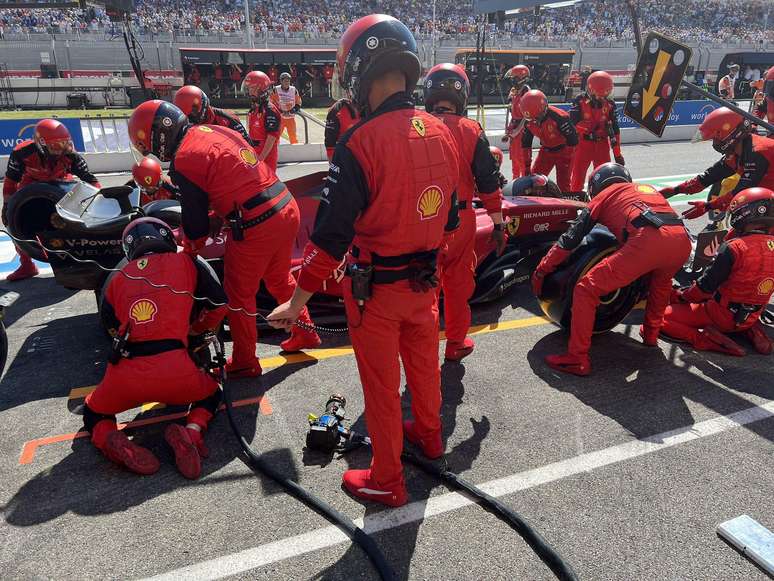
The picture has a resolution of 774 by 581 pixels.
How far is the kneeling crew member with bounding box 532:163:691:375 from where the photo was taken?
3836 mm

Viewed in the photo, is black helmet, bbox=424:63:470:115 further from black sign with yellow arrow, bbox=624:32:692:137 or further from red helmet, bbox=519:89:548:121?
red helmet, bbox=519:89:548:121

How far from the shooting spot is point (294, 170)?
40.9 feet

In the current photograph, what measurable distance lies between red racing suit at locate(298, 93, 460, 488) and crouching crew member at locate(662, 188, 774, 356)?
8.52 feet

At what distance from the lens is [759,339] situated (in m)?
4.31

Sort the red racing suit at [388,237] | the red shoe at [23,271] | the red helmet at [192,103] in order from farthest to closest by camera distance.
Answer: the red shoe at [23,271] < the red helmet at [192,103] < the red racing suit at [388,237]

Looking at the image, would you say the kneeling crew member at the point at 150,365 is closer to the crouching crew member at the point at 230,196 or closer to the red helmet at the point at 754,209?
the crouching crew member at the point at 230,196

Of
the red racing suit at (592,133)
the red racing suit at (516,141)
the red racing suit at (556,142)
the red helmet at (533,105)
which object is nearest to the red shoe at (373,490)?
the red helmet at (533,105)

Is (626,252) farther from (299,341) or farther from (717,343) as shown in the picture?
(299,341)

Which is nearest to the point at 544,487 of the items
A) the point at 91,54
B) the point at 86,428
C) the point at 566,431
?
the point at 566,431

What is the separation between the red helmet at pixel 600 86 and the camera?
785 cm

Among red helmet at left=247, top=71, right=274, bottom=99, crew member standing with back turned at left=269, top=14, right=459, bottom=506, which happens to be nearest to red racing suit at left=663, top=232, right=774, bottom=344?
crew member standing with back turned at left=269, top=14, right=459, bottom=506

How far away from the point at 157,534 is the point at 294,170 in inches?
419

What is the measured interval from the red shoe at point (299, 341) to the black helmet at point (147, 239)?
1280 millimetres

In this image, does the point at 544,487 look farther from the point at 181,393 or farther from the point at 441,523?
the point at 181,393
